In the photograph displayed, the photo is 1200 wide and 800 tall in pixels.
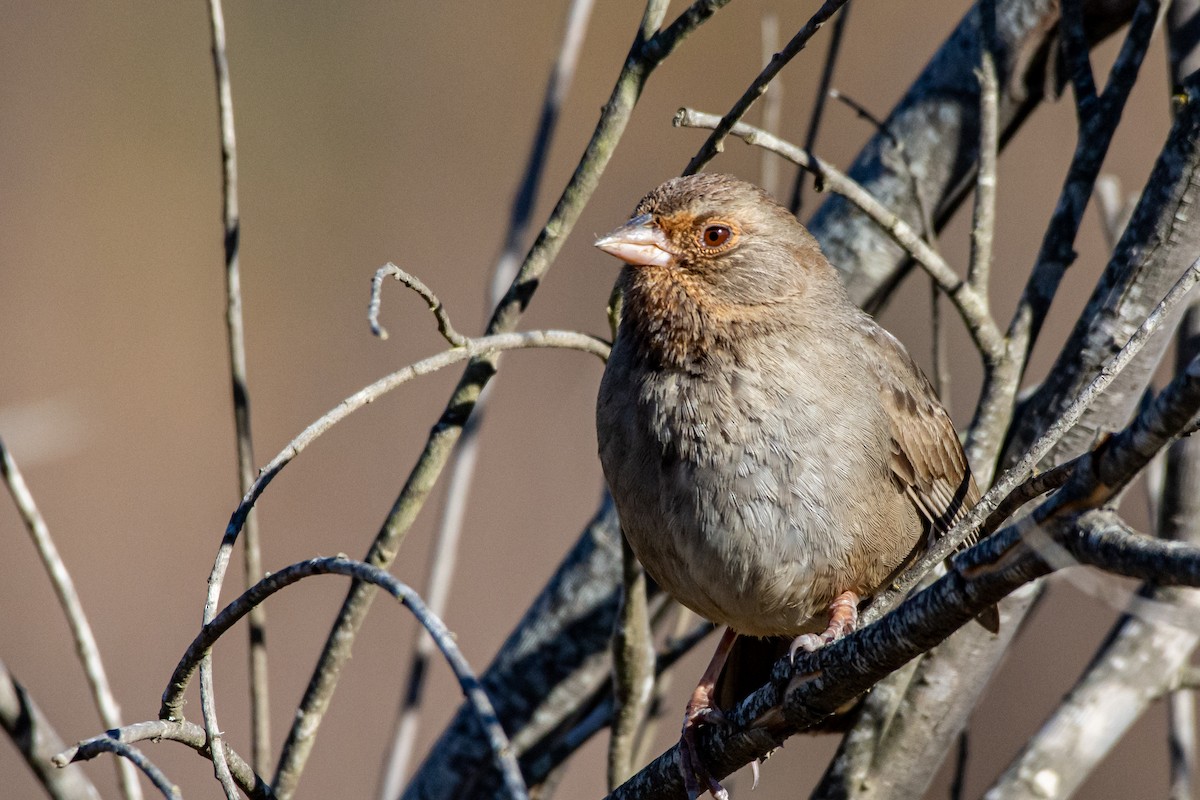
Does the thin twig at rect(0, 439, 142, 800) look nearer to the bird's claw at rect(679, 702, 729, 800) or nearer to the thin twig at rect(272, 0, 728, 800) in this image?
the thin twig at rect(272, 0, 728, 800)

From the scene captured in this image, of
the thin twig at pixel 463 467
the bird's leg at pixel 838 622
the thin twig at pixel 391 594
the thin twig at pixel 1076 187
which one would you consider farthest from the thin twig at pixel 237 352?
the thin twig at pixel 1076 187

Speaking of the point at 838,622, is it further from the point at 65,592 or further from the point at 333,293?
the point at 333,293

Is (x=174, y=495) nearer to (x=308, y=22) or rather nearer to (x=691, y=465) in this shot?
(x=308, y=22)

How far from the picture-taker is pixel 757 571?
3268 mm

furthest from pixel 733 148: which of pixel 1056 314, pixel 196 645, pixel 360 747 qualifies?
pixel 196 645

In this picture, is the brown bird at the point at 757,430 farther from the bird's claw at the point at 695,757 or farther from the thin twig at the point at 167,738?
the thin twig at the point at 167,738

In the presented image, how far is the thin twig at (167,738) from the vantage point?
7.35 feet

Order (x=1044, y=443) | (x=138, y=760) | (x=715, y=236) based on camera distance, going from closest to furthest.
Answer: (x=1044, y=443)
(x=138, y=760)
(x=715, y=236)

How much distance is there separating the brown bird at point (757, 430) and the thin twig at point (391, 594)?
1033mm

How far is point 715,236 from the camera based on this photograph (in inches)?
145

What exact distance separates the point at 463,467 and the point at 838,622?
52.5 inches

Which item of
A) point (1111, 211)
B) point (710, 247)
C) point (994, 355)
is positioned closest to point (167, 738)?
point (710, 247)

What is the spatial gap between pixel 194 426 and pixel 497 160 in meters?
2.90

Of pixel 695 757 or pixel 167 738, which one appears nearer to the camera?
pixel 167 738
